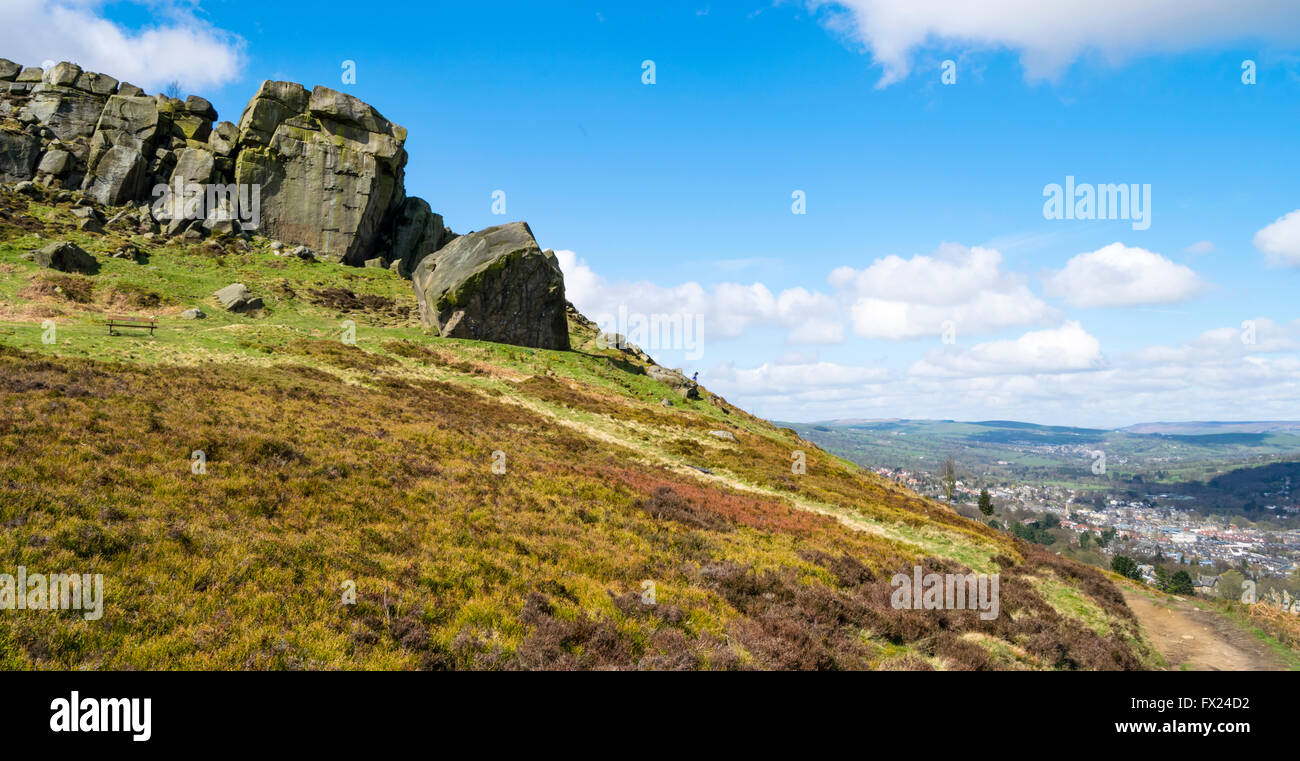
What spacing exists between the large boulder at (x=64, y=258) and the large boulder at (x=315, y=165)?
24.5m

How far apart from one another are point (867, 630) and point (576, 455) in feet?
60.3

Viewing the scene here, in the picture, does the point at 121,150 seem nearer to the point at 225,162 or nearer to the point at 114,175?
the point at 114,175

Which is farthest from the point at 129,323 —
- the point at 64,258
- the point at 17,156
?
the point at 17,156

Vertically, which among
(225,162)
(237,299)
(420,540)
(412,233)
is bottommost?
(420,540)

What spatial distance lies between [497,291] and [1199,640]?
1984 inches

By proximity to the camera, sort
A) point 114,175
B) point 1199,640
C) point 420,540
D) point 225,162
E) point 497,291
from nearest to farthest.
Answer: point 420,540 < point 1199,640 < point 497,291 < point 114,175 < point 225,162

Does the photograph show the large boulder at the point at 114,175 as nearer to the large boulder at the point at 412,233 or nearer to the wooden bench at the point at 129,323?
the large boulder at the point at 412,233

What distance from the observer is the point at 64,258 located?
152ft

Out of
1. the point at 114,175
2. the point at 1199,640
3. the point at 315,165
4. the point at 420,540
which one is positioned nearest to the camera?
the point at 420,540

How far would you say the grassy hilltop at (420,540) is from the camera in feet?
29.9

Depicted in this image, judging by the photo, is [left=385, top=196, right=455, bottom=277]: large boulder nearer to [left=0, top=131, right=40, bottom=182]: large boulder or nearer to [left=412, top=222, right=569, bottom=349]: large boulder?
[left=412, top=222, right=569, bottom=349]: large boulder

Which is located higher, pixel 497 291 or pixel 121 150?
pixel 121 150

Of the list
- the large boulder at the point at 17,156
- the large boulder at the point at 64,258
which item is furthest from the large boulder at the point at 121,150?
the large boulder at the point at 64,258
